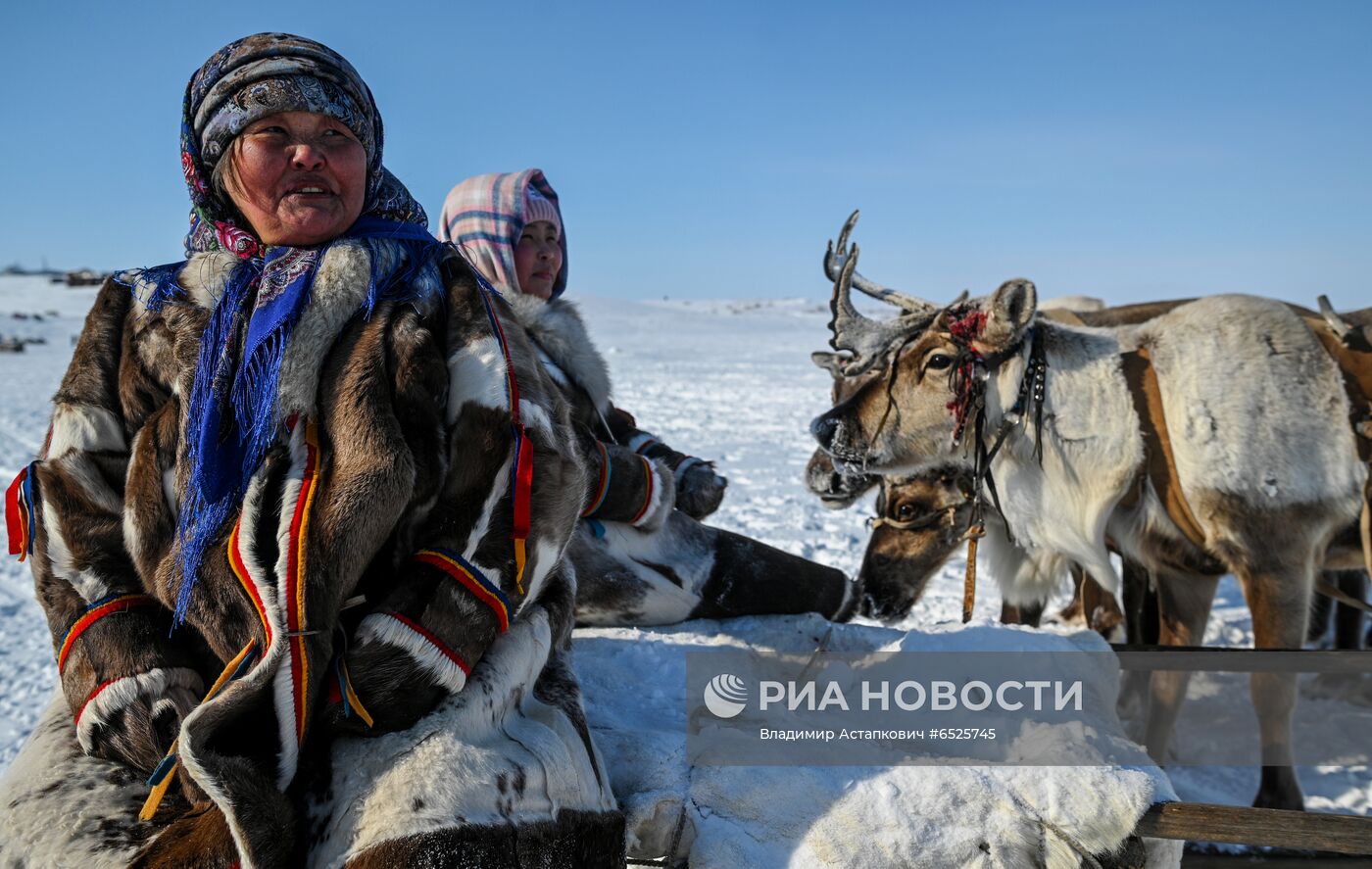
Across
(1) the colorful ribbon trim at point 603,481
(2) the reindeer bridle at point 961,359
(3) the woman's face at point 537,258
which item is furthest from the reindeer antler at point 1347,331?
(3) the woman's face at point 537,258

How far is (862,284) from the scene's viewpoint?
3797 mm

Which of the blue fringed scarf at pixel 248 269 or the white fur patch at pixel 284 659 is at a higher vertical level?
the blue fringed scarf at pixel 248 269

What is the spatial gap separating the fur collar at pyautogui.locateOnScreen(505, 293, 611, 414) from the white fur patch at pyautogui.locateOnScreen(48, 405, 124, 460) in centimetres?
101

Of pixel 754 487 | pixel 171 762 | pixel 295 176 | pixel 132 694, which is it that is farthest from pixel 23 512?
pixel 754 487

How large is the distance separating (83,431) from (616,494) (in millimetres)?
1111

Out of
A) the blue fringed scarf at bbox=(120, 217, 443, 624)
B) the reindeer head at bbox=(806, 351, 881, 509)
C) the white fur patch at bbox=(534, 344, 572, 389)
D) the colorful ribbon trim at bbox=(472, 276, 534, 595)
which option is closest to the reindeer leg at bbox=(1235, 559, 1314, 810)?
the reindeer head at bbox=(806, 351, 881, 509)

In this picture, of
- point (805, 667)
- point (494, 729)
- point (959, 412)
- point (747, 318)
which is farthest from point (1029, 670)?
point (747, 318)

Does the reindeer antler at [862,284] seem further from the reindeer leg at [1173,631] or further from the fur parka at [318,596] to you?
the fur parka at [318,596]

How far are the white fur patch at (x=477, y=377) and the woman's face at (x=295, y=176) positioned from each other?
329mm

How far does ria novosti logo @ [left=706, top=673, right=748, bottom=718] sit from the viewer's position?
6.78 ft

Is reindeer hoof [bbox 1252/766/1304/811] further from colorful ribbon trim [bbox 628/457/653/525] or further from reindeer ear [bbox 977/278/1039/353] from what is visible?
colorful ribbon trim [bbox 628/457/653/525]

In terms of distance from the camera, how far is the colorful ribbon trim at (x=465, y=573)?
1411mm

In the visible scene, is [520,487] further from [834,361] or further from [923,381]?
[834,361]

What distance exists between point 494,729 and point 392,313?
2.26 feet
